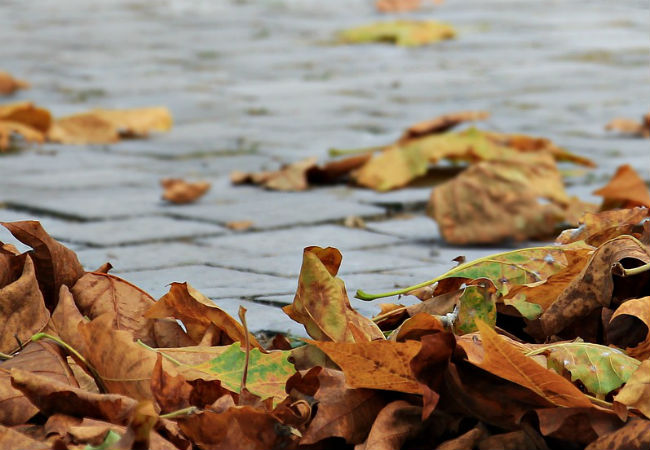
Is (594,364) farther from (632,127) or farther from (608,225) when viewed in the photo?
(632,127)

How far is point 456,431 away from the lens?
1363 millimetres

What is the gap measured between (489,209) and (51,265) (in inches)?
51.0

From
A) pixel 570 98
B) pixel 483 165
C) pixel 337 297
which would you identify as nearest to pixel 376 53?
pixel 570 98

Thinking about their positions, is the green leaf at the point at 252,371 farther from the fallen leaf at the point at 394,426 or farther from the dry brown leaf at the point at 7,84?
the dry brown leaf at the point at 7,84

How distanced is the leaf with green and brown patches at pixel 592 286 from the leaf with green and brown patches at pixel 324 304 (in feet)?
0.87

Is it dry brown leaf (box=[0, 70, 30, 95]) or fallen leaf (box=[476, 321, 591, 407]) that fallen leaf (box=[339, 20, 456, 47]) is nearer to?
dry brown leaf (box=[0, 70, 30, 95])

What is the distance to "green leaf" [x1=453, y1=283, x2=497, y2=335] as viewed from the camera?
151 centimetres

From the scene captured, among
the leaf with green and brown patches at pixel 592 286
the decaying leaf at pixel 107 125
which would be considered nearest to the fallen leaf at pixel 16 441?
the leaf with green and brown patches at pixel 592 286

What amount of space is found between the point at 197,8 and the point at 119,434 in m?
8.07

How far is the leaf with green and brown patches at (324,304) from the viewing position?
1494mm

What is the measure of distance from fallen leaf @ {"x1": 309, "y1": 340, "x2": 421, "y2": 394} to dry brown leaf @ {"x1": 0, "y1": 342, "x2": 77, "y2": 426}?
330 millimetres

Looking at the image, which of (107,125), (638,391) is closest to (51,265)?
(638,391)

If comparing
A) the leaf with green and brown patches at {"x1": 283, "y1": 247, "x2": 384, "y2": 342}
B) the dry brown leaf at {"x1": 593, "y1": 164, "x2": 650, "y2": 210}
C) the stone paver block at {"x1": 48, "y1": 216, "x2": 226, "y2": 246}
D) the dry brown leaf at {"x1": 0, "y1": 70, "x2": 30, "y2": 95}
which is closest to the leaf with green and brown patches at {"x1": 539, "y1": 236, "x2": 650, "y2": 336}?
the leaf with green and brown patches at {"x1": 283, "y1": 247, "x2": 384, "y2": 342}

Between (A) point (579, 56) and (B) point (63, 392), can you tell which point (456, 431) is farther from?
(A) point (579, 56)
